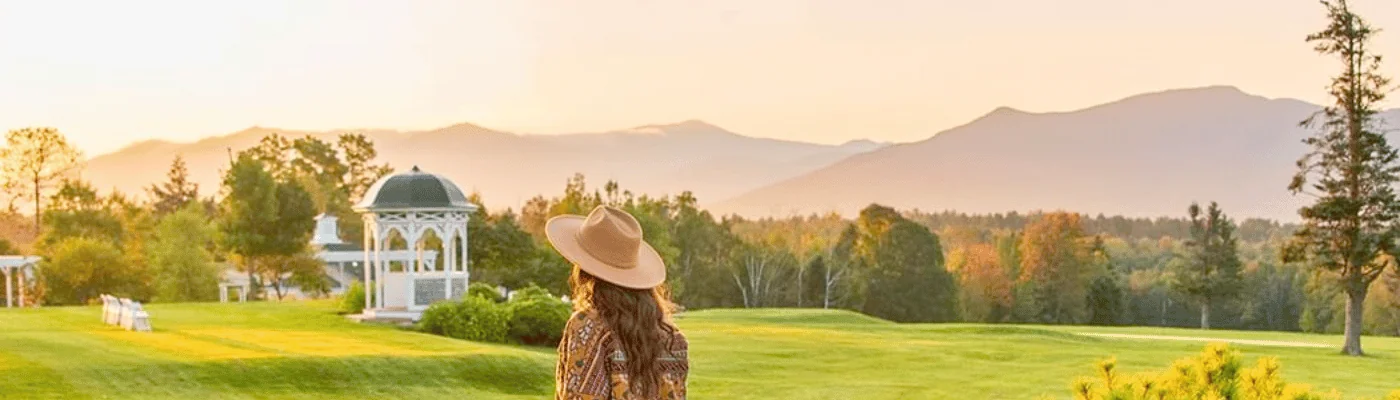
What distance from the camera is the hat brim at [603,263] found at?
643 cm

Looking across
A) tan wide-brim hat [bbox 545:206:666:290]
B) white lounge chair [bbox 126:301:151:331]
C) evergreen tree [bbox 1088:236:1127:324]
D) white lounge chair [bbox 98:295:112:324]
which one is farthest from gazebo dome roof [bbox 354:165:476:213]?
evergreen tree [bbox 1088:236:1127:324]

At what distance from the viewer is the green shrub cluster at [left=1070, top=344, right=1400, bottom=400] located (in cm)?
689

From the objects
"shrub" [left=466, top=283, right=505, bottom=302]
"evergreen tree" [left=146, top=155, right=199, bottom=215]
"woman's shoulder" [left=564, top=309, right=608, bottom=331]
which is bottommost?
"shrub" [left=466, top=283, right=505, bottom=302]

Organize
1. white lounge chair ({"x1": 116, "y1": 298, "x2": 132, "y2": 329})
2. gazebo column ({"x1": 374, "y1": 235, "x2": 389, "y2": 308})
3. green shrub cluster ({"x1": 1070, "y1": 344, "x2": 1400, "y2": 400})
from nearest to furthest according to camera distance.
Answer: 1. green shrub cluster ({"x1": 1070, "y1": 344, "x2": 1400, "y2": 400})
2. white lounge chair ({"x1": 116, "y1": 298, "x2": 132, "y2": 329})
3. gazebo column ({"x1": 374, "y1": 235, "x2": 389, "y2": 308})

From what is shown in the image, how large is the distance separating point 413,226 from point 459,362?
39.7ft

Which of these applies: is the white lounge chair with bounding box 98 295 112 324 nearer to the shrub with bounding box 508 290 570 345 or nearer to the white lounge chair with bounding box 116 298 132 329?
the white lounge chair with bounding box 116 298 132 329

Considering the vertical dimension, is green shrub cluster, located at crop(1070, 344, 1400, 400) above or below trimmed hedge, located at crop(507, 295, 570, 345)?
above

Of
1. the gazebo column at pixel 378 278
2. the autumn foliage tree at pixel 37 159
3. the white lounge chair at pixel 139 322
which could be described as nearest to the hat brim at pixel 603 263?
the white lounge chair at pixel 139 322

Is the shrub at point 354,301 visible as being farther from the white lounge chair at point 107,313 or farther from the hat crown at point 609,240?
the hat crown at point 609,240

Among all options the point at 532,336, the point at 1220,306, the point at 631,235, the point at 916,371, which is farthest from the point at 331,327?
the point at 1220,306

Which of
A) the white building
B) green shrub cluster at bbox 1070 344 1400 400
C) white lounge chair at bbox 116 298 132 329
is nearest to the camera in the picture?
green shrub cluster at bbox 1070 344 1400 400

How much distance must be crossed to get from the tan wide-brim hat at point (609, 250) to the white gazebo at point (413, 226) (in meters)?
26.8

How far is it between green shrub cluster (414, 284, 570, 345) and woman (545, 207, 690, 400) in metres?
21.6

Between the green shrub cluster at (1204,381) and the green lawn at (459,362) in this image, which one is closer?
the green shrub cluster at (1204,381)
